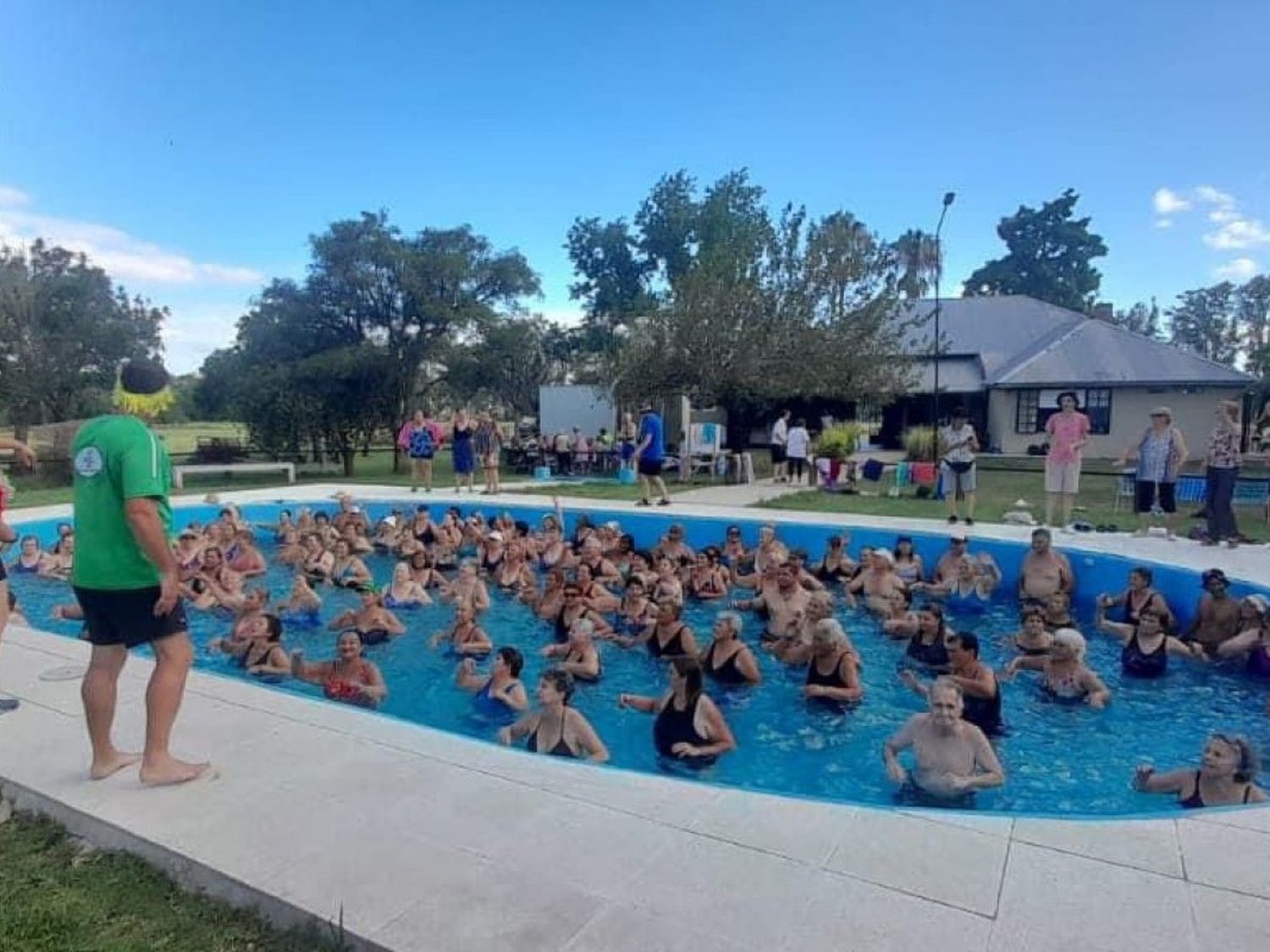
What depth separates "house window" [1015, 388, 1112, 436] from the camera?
2484cm

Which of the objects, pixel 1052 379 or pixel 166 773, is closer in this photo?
pixel 166 773

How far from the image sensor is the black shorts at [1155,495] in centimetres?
1051

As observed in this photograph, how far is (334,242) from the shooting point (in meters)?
25.2

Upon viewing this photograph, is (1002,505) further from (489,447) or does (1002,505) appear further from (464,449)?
(464,449)

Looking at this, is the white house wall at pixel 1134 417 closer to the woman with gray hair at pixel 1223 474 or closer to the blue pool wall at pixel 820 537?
the woman with gray hair at pixel 1223 474

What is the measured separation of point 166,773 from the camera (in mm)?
3346

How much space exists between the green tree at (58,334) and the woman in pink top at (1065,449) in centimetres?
2810

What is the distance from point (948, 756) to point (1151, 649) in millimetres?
3603

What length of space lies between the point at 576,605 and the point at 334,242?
20.8 m

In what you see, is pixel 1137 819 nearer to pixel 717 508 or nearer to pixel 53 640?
pixel 53 640

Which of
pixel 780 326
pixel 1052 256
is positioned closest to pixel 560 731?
pixel 780 326

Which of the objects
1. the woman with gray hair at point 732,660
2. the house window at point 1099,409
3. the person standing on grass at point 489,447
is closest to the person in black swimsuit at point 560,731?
the woman with gray hair at point 732,660

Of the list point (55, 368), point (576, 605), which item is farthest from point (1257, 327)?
point (55, 368)

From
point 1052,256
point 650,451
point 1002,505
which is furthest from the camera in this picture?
point 1052,256
